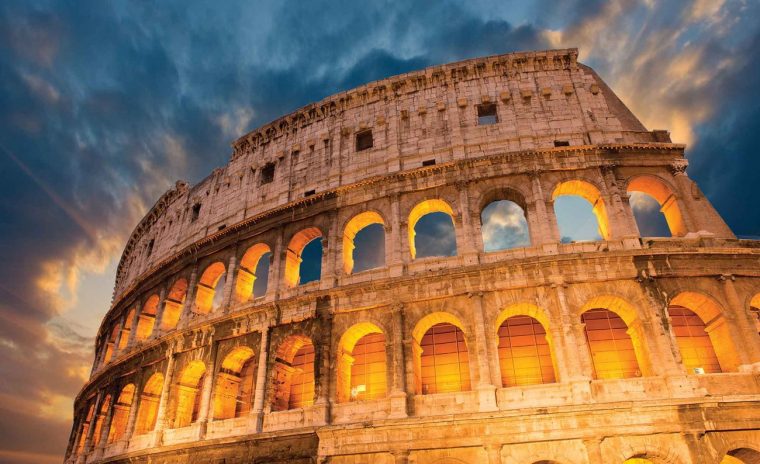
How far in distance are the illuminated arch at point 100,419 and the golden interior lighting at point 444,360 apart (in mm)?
13183

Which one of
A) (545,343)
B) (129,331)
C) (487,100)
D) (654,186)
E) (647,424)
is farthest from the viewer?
(129,331)

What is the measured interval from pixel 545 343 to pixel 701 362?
4121mm

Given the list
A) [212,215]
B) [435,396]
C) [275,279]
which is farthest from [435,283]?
[212,215]

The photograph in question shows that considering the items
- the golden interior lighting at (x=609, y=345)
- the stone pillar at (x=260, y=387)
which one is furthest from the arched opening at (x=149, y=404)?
the golden interior lighting at (x=609, y=345)

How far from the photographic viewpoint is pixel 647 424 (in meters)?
11.3

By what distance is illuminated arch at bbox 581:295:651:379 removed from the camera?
42.7 feet

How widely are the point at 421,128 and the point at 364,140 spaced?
7.88 ft

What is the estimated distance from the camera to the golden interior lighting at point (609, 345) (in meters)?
13.2

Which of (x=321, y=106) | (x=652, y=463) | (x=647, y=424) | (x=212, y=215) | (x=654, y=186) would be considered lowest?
(x=652, y=463)

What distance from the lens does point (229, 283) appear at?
1772 cm

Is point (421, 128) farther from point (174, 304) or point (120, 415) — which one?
point (120, 415)

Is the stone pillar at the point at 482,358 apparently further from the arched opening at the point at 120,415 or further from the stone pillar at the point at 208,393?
the arched opening at the point at 120,415

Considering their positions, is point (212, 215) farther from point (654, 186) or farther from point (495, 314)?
point (654, 186)

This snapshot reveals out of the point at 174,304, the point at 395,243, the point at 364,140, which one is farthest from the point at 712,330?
the point at 174,304
